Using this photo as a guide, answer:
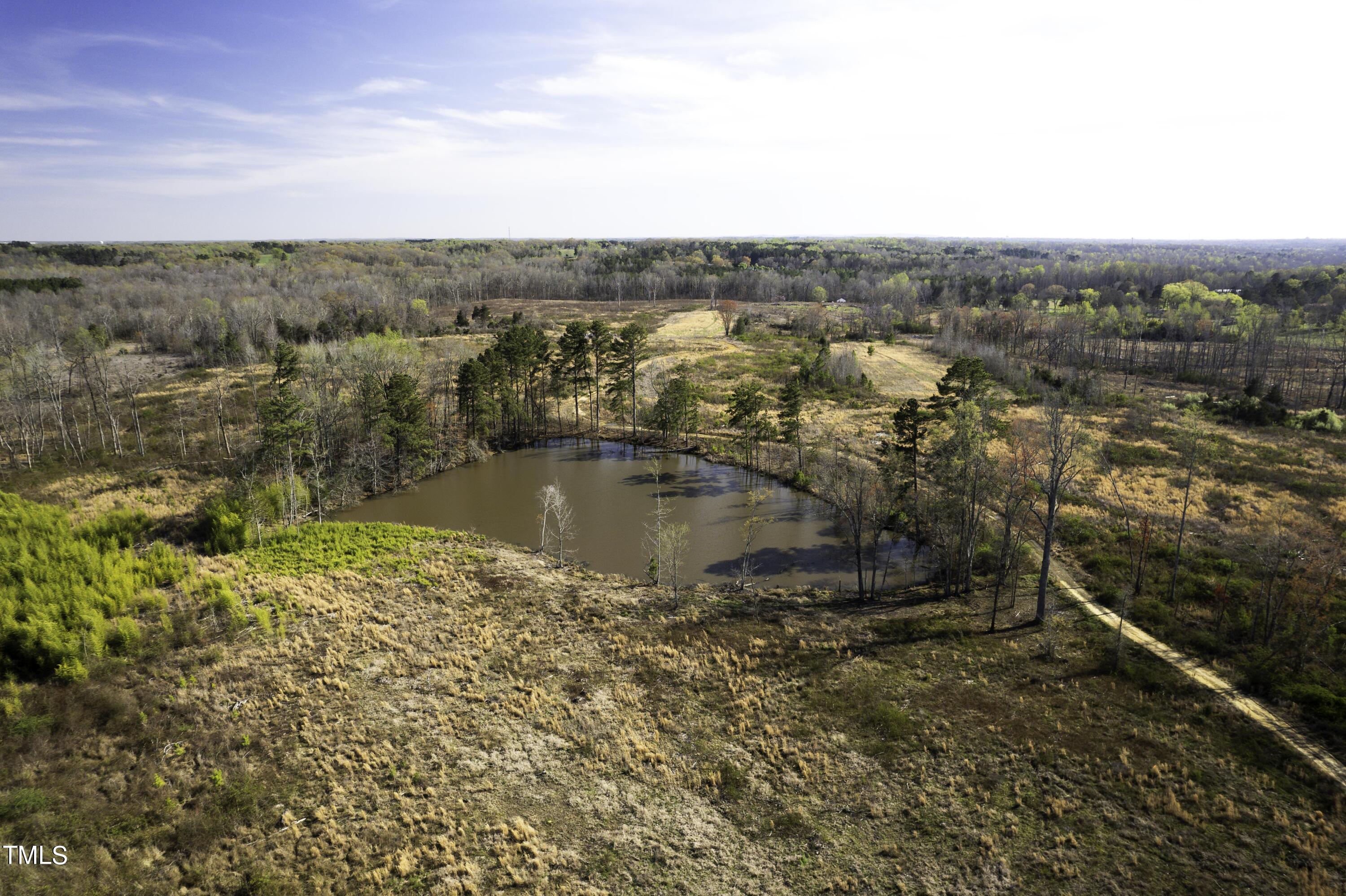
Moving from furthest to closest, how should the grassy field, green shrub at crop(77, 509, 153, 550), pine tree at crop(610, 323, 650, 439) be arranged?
pine tree at crop(610, 323, 650, 439) → green shrub at crop(77, 509, 153, 550) → the grassy field

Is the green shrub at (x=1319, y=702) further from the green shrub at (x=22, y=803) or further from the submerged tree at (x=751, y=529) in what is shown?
the green shrub at (x=22, y=803)

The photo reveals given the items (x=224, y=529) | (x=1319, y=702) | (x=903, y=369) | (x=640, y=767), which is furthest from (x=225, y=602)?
(x=903, y=369)

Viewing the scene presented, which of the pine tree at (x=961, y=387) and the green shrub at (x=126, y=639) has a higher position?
the pine tree at (x=961, y=387)

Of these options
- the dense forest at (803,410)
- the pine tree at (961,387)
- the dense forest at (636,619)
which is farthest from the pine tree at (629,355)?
the pine tree at (961,387)

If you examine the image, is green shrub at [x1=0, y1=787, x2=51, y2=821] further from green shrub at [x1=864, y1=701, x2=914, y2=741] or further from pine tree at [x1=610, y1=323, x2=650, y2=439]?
pine tree at [x1=610, y1=323, x2=650, y2=439]

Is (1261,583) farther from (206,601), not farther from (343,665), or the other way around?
(206,601)

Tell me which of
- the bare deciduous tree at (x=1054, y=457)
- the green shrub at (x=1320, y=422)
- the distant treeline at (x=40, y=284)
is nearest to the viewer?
the bare deciduous tree at (x=1054, y=457)

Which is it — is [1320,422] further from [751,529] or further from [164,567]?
[164,567]

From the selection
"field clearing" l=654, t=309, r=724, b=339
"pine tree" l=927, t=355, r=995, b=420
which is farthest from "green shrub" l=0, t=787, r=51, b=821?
"field clearing" l=654, t=309, r=724, b=339

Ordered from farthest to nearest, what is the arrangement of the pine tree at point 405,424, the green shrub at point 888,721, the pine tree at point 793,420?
the pine tree at point 793,420 → the pine tree at point 405,424 → the green shrub at point 888,721
